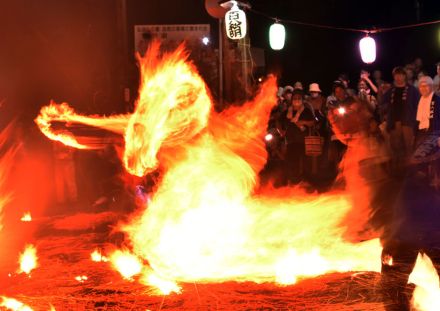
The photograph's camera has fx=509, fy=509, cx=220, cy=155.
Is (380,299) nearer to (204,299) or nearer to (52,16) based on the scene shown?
(204,299)

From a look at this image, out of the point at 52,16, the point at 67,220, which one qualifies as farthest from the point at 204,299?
the point at 52,16

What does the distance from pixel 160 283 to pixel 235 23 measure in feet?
31.6

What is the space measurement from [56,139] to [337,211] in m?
6.78

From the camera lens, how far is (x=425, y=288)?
509 cm

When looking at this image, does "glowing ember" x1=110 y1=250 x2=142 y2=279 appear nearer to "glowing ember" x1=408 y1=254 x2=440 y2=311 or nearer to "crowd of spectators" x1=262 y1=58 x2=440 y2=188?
"glowing ember" x1=408 y1=254 x2=440 y2=311

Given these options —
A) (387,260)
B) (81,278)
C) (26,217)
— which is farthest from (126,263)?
(26,217)

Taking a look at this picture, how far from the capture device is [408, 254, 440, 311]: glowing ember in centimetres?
492

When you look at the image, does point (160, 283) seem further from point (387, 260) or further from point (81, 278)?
point (387, 260)

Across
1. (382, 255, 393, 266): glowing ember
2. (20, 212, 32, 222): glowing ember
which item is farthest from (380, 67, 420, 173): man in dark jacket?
(20, 212, 32, 222): glowing ember

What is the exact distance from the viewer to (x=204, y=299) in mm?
5805

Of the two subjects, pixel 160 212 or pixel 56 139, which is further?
pixel 56 139

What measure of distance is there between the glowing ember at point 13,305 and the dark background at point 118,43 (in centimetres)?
715

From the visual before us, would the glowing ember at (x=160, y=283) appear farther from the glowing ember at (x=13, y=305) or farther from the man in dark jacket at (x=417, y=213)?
Answer: the man in dark jacket at (x=417, y=213)

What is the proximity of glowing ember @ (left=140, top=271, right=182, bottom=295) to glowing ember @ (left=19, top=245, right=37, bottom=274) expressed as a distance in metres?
1.81
